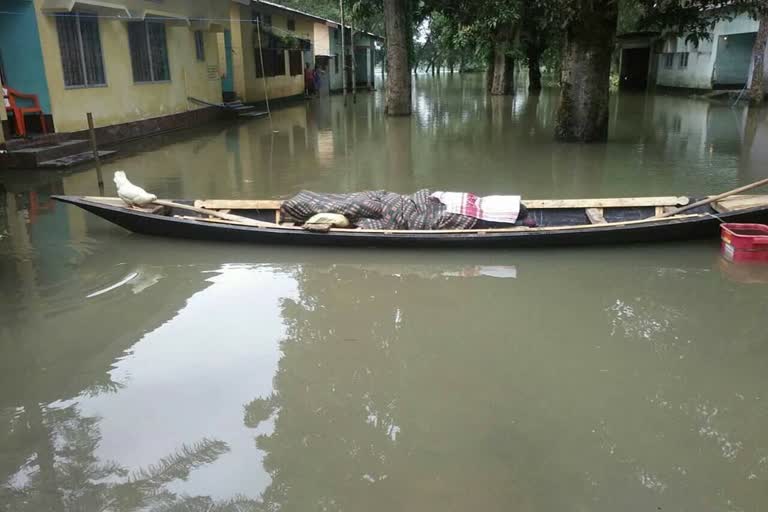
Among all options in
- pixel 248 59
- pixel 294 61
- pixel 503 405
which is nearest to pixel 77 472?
pixel 503 405

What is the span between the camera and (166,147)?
46.3 feet

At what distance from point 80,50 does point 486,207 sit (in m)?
10.2

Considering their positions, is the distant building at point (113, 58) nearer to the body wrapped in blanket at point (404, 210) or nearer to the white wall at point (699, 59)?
the body wrapped in blanket at point (404, 210)

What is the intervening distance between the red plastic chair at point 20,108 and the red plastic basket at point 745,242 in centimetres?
1173

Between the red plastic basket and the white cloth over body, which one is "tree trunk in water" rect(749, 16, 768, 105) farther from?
the white cloth over body

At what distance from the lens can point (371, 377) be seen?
14.2 feet

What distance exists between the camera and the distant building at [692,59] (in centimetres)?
2412

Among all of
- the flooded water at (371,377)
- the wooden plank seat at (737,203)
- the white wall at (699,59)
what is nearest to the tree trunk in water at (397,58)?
the white wall at (699,59)

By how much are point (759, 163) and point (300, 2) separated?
113 feet

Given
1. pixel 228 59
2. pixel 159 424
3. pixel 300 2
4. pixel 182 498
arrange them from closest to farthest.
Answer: pixel 182 498 < pixel 159 424 < pixel 228 59 < pixel 300 2

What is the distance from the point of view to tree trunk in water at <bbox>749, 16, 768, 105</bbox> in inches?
765

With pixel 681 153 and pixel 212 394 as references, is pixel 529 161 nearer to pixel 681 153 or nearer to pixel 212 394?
pixel 681 153

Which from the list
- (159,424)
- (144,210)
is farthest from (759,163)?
(159,424)

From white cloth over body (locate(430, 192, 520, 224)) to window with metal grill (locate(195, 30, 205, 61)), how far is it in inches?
539
